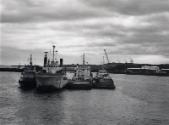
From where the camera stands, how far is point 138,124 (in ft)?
135

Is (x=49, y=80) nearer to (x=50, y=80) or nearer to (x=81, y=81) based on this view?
(x=50, y=80)

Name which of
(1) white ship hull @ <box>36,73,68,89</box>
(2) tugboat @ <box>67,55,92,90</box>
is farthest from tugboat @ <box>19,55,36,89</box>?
(1) white ship hull @ <box>36,73,68,89</box>

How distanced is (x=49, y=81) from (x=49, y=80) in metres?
0.41

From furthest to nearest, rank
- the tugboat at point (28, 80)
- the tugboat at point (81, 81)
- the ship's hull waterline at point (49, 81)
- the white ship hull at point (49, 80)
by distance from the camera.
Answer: the tugboat at point (28, 80) → the tugboat at point (81, 81) → the ship's hull waterline at point (49, 81) → the white ship hull at point (49, 80)

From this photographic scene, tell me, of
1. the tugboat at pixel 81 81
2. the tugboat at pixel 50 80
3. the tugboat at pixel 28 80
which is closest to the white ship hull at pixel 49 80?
→ the tugboat at pixel 50 80

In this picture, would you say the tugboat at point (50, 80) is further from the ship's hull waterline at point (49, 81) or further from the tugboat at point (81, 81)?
the tugboat at point (81, 81)

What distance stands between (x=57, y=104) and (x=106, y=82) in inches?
1578

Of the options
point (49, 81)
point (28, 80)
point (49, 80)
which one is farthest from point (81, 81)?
point (28, 80)

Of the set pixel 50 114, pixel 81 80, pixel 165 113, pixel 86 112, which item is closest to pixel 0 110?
pixel 50 114

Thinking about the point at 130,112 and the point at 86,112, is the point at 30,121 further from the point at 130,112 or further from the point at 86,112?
the point at 130,112

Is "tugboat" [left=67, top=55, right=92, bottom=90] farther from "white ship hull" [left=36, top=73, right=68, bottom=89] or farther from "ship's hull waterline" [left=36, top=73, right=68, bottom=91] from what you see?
"ship's hull waterline" [left=36, top=73, right=68, bottom=91]

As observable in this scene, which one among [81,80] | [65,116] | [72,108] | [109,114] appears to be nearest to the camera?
[65,116]

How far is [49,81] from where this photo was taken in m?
80.0

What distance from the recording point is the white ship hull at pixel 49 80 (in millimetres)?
79019
